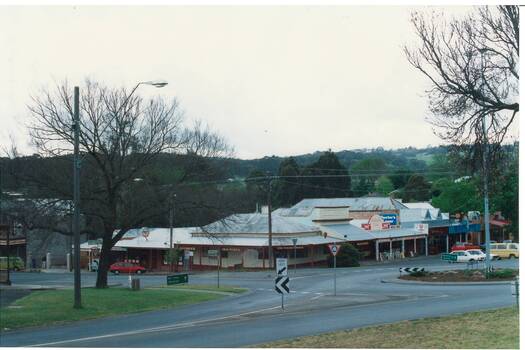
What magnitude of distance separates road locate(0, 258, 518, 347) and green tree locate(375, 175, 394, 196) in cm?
6644

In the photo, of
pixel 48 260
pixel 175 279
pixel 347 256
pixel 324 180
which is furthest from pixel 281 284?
pixel 324 180

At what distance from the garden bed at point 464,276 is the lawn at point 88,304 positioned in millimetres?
12117

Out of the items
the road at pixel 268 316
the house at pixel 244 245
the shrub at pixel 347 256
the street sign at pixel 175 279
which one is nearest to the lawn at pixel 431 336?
the road at pixel 268 316

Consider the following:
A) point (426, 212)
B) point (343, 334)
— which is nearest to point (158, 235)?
point (426, 212)

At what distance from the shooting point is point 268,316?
24.7 m

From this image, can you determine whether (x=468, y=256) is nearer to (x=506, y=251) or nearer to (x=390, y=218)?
(x=506, y=251)

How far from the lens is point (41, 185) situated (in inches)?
1256

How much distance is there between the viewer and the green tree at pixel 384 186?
105 meters

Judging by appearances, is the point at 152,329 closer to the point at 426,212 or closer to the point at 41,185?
the point at 41,185

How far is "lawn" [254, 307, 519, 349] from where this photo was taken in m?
14.9

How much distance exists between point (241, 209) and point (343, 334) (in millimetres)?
19244

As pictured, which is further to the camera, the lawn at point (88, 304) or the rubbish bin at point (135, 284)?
the rubbish bin at point (135, 284)

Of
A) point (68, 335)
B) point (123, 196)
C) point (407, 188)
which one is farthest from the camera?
point (407, 188)

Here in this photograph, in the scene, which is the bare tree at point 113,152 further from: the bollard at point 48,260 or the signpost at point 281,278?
the bollard at point 48,260
